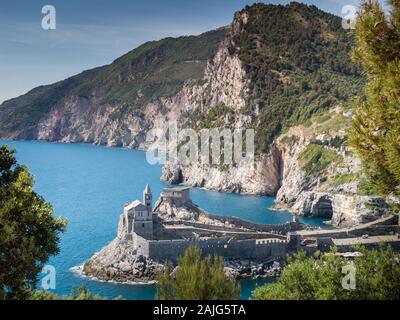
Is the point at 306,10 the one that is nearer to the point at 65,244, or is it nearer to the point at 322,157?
the point at 322,157

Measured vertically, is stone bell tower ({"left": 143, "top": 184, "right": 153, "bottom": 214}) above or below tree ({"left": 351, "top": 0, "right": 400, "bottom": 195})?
below

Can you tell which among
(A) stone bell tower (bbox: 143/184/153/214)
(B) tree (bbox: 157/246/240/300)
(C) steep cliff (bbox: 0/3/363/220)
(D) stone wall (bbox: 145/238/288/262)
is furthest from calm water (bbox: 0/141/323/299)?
(B) tree (bbox: 157/246/240/300)

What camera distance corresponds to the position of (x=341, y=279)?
1551 centimetres

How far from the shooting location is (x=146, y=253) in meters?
46.2

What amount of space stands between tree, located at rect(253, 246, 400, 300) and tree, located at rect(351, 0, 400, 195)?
341 cm

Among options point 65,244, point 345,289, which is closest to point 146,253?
point 65,244

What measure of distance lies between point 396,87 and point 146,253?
126 ft

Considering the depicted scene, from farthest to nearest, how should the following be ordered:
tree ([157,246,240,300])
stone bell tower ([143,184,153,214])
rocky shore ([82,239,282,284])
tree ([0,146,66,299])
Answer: stone bell tower ([143,184,153,214]), rocky shore ([82,239,282,284]), tree ([157,246,240,300]), tree ([0,146,66,299])

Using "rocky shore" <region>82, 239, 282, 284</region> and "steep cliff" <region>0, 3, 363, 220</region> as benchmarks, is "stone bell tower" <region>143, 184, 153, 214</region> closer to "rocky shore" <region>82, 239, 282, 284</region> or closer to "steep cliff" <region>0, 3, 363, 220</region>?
"rocky shore" <region>82, 239, 282, 284</region>

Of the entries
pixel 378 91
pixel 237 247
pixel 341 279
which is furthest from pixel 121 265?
pixel 378 91

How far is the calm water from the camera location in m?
42.9

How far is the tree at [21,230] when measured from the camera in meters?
12.7

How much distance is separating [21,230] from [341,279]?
9.13m
